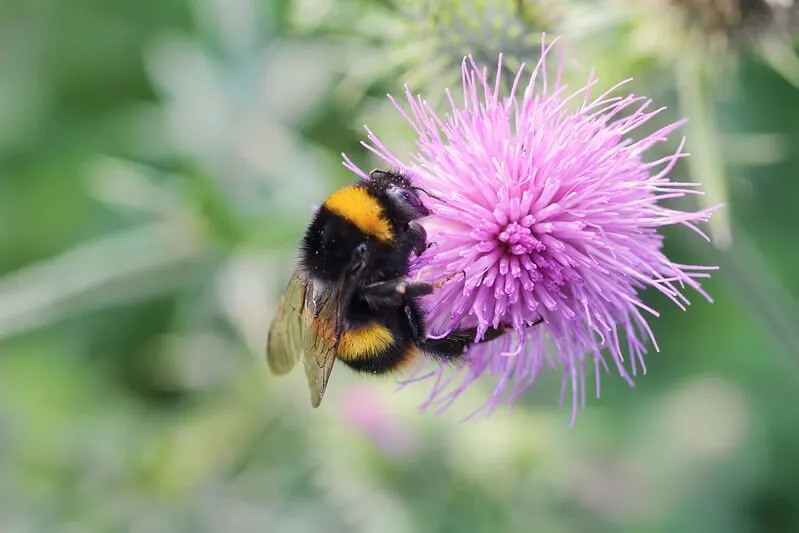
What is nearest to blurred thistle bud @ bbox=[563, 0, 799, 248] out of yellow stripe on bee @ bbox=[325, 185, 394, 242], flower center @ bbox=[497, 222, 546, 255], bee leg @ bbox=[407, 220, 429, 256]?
flower center @ bbox=[497, 222, 546, 255]

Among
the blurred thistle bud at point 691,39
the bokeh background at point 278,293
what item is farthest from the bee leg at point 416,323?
the blurred thistle bud at point 691,39

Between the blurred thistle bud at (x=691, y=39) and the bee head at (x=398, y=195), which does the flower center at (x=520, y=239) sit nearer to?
the bee head at (x=398, y=195)

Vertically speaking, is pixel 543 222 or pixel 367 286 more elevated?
pixel 543 222

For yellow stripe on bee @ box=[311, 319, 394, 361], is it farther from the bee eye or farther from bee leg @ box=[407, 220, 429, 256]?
the bee eye

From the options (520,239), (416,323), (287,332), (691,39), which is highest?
(691,39)

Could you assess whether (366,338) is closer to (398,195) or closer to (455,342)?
(455,342)

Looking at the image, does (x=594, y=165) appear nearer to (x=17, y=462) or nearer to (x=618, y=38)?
(x=618, y=38)

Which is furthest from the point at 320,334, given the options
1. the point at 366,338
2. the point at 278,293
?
the point at 278,293
